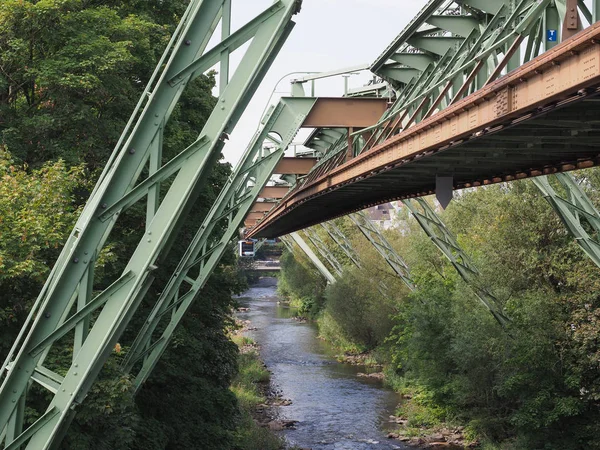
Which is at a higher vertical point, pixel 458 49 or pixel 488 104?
pixel 458 49

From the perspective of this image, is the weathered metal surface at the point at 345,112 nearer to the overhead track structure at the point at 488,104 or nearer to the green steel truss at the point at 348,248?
the overhead track structure at the point at 488,104

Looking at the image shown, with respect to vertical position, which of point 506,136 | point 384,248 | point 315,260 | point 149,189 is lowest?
point 315,260

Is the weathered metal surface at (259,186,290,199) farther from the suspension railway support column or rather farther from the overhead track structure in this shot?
the overhead track structure

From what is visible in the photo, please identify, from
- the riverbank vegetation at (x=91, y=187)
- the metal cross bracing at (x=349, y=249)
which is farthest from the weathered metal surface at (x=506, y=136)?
the metal cross bracing at (x=349, y=249)

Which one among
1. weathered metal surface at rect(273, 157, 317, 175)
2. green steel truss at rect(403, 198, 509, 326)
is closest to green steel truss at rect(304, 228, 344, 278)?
weathered metal surface at rect(273, 157, 317, 175)

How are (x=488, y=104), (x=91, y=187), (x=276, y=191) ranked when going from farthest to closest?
(x=276, y=191)
(x=91, y=187)
(x=488, y=104)

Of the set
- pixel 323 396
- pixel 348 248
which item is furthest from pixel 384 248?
pixel 348 248

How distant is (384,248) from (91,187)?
73.5 feet

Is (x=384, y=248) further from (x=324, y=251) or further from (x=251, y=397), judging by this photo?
(x=324, y=251)

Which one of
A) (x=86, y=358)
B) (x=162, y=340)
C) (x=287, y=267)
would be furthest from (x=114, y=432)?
(x=287, y=267)

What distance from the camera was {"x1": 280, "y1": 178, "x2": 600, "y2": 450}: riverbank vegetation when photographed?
19.6m

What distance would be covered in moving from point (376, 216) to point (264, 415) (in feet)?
332

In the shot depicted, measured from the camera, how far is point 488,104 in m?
9.59

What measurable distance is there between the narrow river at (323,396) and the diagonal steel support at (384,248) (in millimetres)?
4690
